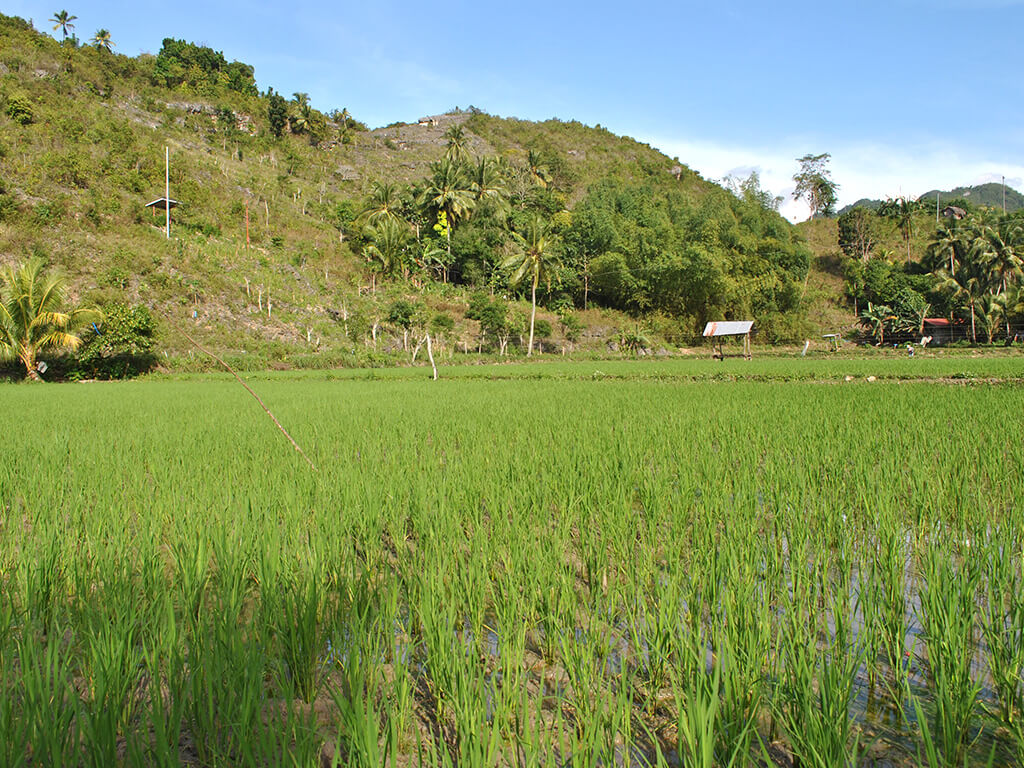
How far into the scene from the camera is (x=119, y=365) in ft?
55.5

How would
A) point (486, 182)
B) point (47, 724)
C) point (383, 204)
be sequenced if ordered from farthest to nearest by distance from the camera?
point (486, 182) < point (383, 204) < point (47, 724)

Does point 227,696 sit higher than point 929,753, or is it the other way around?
point 929,753

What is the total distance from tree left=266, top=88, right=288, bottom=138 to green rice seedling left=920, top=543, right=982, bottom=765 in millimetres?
50800

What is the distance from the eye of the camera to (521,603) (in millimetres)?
1870

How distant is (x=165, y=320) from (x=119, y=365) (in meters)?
3.74

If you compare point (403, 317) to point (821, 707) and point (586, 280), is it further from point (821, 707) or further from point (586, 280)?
point (821, 707)

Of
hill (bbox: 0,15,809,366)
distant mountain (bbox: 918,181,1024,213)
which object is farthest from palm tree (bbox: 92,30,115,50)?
distant mountain (bbox: 918,181,1024,213)

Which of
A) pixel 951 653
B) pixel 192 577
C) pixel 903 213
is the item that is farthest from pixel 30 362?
pixel 903 213

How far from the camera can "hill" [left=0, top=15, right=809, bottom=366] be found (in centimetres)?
2186

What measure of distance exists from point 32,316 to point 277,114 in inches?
1398

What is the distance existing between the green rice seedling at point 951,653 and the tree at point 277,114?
50.8 meters

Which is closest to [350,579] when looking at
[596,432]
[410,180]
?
[596,432]

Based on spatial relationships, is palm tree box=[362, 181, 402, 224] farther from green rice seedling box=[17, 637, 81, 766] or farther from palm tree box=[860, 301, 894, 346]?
green rice seedling box=[17, 637, 81, 766]

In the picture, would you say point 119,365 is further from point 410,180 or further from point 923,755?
point 410,180
